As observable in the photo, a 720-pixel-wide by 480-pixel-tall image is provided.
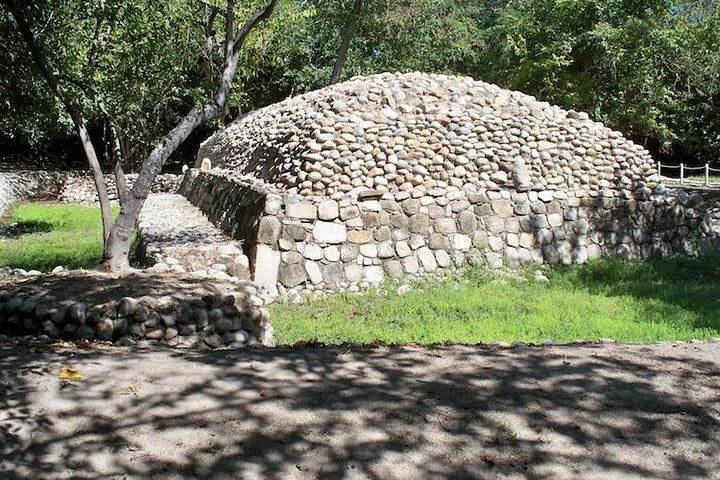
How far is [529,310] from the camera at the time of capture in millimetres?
8016

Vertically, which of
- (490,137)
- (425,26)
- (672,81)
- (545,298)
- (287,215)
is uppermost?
(425,26)

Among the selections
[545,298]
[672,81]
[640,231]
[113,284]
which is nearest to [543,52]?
[672,81]

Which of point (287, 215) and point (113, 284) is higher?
point (287, 215)

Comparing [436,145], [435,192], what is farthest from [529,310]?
[436,145]

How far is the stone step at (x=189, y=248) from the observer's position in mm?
8914

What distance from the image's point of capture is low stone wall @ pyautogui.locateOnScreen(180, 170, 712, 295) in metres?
9.33

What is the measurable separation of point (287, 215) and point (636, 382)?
584 centimetres

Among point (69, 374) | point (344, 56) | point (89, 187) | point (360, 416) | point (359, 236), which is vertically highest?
point (344, 56)

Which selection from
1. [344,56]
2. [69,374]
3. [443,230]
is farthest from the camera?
[344,56]

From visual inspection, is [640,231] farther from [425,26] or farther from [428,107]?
[425,26]

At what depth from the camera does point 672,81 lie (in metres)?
23.6

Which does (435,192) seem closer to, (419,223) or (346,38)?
(419,223)

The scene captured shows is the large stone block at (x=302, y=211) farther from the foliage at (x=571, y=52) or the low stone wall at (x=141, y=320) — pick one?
the foliage at (x=571, y=52)

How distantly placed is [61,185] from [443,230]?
20409mm
